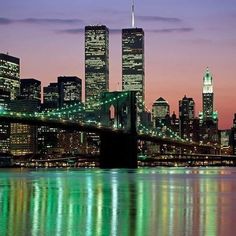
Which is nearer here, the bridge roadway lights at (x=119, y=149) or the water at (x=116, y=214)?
the water at (x=116, y=214)

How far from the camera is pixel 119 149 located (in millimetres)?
90688

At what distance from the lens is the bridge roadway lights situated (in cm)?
9062

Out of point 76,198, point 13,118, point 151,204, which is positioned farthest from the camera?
point 13,118

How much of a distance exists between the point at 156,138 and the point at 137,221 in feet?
238

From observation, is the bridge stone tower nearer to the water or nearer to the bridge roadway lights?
the bridge roadway lights

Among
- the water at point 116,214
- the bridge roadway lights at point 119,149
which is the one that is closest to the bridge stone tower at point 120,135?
the bridge roadway lights at point 119,149

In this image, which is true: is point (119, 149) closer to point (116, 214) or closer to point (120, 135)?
point (120, 135)

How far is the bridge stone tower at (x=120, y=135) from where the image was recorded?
90938 mm

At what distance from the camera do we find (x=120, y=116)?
9931 centimetres

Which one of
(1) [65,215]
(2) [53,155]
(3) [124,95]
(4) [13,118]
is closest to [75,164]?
(2) [53,155]

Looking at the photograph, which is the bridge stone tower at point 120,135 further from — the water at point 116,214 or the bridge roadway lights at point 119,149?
the water at point 116,214

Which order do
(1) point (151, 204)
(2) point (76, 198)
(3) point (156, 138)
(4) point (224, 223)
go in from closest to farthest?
1. (4) point (224, 223)
2. (1) point (151, 204)
3. (2) point (76, 198)
4. (3) point (156, 138)

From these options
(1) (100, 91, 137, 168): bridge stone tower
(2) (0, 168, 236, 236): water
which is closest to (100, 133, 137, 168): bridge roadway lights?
(1) (100, 91, 137, 168): bridge stone tower

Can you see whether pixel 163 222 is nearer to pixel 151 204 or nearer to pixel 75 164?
pixel 151 204
